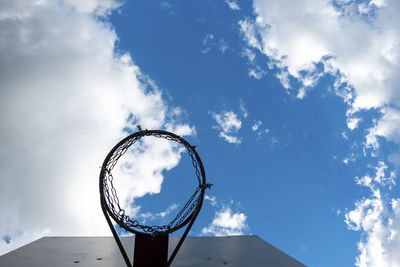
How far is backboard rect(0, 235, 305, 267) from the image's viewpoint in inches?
173

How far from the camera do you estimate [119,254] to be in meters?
4.92

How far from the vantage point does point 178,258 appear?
4.78 metres

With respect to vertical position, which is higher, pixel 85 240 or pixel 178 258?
pixel 85 240

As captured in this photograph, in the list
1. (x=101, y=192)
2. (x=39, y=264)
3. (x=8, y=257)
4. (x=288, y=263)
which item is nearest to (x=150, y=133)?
(x=101, y=192)

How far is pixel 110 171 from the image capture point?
13.8 ft

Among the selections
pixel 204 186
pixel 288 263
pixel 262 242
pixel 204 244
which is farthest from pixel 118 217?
pixel 262 242

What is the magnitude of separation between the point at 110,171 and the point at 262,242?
12.6 ft

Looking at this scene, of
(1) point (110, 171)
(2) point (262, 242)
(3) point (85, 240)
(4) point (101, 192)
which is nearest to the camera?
(4) point (101, 192)

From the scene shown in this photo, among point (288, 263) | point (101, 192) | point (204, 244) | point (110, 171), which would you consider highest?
point (110, 171)

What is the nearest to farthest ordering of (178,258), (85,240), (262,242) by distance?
(178,258) → (85,240) → (262,242)

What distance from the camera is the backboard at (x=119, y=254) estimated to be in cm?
438

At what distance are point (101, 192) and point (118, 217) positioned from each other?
0.45 m

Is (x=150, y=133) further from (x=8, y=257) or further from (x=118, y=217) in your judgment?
(x=8, y=257)

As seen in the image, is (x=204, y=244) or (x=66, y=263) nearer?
(x=66, y=263)
